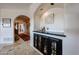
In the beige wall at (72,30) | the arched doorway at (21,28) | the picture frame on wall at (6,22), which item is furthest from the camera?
the arched doorway at (21,28)

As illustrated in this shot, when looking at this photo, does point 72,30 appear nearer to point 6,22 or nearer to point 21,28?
point 6,22

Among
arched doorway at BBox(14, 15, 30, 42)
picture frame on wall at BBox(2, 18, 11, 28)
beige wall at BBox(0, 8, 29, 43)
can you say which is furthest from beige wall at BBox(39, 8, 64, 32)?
arched doorway at BBox(14, 15, 30, 42)

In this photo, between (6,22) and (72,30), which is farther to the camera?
(6,22)

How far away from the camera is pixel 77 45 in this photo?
2.32 metres

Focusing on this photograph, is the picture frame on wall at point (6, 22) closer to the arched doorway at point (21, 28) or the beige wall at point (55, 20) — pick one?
the arched doorway at point (21, 28)

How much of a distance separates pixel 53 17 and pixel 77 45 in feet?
13.9

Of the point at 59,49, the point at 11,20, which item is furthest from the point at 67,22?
the point at 11,20

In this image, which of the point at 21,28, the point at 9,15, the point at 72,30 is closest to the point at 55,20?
the point at 9,15

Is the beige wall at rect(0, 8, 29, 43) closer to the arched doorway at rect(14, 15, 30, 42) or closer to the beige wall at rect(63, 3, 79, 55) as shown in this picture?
the arched doorway at rect(14, 15, 30, 42)

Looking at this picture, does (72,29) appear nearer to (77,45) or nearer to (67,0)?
(77,45)

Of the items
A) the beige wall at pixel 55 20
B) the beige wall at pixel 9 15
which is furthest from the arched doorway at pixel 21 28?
the beige wall at pixel 55 20

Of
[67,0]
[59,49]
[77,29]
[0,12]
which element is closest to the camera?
[67,0]

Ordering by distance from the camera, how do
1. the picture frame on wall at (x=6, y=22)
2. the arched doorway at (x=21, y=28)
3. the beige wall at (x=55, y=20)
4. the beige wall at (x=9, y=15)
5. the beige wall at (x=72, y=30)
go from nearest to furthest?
the beige wall at (x=72, y=30) → the beige wall at (x=55, y=20) → the beige wall at (x=9, y=15) → the picture frame on wall at (x=6, y=22) → the arched doorway at (x=21, y=28)

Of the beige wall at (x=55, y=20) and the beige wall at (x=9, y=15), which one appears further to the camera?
the beige wall at (x=9, y=15)
